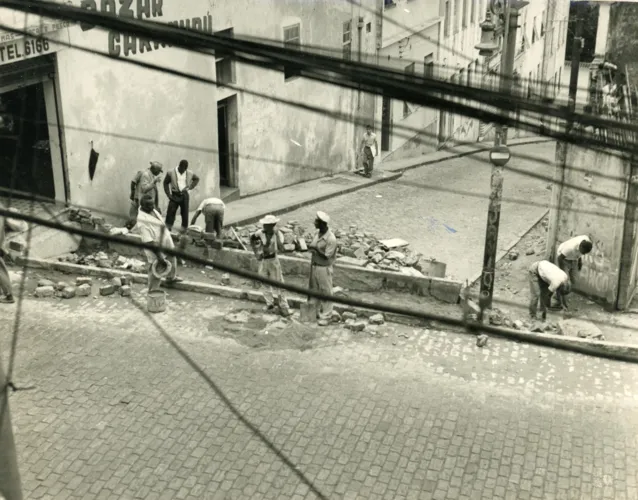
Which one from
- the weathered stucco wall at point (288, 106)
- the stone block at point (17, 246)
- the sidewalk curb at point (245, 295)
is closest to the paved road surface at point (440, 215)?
the weathered stucco wall at point (288, 106)

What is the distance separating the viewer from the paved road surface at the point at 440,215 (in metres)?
16.0

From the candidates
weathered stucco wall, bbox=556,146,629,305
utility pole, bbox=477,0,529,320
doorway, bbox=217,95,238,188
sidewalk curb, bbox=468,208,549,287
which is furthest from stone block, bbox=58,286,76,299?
weathered stucco wall, bbox=556,146,629,305

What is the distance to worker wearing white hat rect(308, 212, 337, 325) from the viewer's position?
1100 centimetres

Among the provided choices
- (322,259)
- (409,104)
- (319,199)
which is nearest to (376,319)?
(322,259)

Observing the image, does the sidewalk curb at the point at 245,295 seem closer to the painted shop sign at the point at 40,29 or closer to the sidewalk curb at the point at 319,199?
the painted shop sign at the point at 40,29

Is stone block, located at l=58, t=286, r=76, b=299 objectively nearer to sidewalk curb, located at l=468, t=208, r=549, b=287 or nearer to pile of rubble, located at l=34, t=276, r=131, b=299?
pile of rubble, located at l=34, t=276, r=131, b=299

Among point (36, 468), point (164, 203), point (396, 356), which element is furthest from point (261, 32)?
point (36, 468)

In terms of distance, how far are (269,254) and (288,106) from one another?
8538 millimetres

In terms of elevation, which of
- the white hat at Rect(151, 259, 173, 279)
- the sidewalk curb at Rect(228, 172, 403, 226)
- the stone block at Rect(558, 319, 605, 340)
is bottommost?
the stone block at Rect(558, 319, 605, 340)

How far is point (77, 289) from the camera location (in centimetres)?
1180

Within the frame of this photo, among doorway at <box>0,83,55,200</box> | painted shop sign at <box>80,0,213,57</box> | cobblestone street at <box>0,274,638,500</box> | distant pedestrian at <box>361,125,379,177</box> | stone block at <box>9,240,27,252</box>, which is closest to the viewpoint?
cobblestone street at <box>0,274,638,500</box>

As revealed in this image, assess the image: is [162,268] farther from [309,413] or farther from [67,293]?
[309,413]

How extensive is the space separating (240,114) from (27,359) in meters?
9.11

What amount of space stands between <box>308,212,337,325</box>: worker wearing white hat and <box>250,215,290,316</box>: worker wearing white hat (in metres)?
0.44
